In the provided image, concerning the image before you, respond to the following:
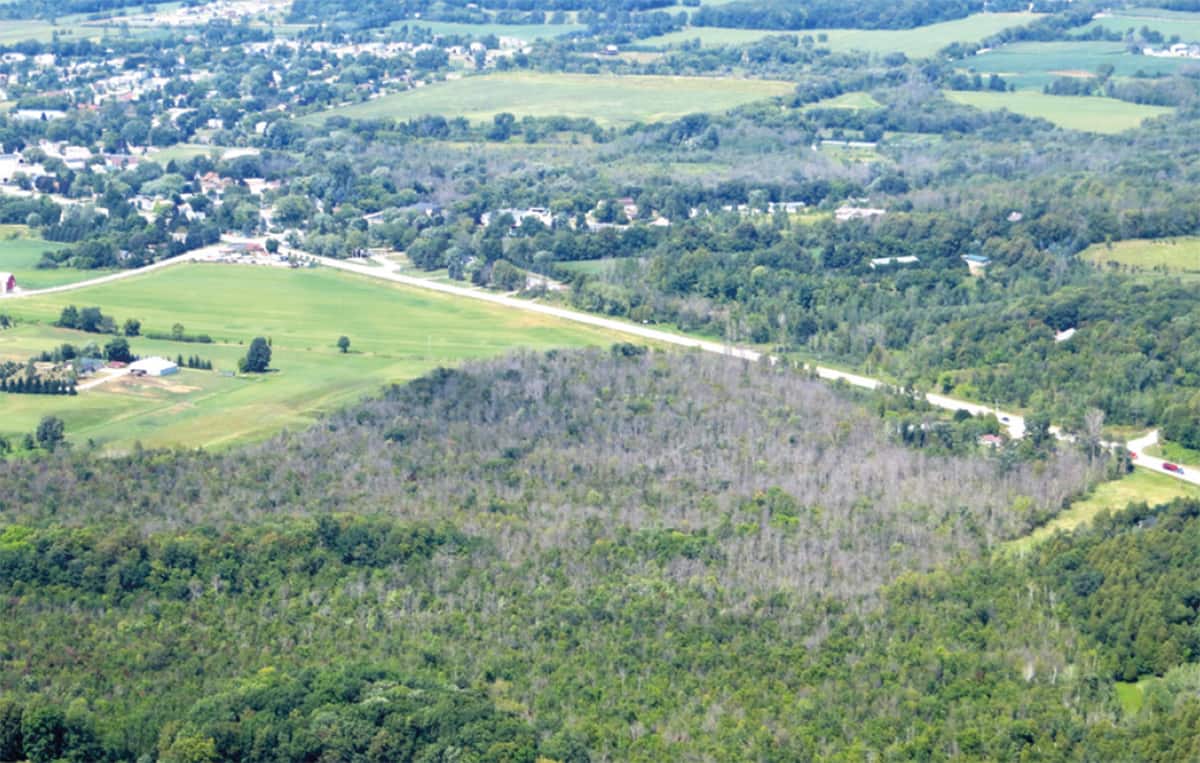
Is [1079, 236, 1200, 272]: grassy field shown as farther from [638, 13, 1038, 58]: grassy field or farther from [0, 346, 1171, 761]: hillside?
[638, 13, 1038, 58]: grassy field

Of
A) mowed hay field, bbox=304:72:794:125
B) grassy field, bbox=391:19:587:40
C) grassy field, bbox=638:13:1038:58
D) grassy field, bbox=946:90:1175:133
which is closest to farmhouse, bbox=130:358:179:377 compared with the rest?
mowed hay field, bbox=304:72:794:125

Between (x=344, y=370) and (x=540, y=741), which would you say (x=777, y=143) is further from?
(x=540, y=741)

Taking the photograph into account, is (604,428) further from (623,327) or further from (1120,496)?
(623,327)

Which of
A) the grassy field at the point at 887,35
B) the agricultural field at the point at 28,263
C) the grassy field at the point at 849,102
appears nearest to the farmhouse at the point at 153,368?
the agricultural field at the point at 28,263

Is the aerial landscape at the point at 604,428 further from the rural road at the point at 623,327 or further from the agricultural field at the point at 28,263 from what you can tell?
the agricultural field at the point at 28,263

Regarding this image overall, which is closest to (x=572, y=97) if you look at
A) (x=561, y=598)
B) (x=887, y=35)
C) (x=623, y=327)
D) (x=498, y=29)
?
(x=498, y=29)

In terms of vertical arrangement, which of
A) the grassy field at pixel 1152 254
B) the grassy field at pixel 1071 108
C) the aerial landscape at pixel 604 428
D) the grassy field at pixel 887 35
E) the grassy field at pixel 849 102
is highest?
the grassy field at pixel 887 35
